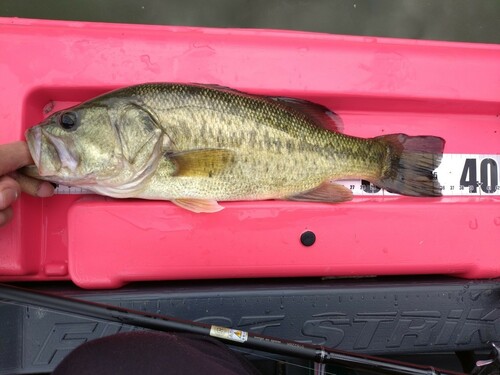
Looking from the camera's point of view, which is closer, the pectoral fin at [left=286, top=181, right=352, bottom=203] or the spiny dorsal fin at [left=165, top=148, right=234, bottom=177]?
the spiny dorsal fin at [left=165, top=148, right=234, bottom=177]

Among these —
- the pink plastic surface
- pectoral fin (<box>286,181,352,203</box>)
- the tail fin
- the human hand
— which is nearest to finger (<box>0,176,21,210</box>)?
the human hand

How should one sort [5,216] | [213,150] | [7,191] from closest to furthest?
[7,191] < [5,216] < [213,150]

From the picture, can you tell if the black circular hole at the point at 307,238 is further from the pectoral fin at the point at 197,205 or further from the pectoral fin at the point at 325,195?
the pectoral fin at the point at 197,205

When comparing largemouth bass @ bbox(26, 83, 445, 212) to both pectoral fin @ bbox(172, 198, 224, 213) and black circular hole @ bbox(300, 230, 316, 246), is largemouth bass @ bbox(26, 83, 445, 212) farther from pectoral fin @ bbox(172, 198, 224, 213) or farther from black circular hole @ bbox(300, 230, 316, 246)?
black circular hole @ bbox(300, 230, 316, 246)

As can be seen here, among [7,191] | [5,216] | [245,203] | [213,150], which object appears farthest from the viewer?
[245,203]

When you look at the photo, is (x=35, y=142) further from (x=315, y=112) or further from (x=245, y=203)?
(x=315, y=112)

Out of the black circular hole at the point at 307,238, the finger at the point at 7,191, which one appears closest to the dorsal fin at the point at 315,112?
the black circular hole at the point at 307,238

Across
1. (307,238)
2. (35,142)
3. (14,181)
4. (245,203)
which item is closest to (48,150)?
(35,142)
